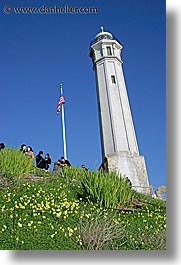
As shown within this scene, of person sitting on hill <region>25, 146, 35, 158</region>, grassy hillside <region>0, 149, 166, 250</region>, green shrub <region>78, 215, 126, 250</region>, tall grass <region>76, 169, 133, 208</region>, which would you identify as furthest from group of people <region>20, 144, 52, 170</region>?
green shrub <region>78, 215, 126, 250</region>

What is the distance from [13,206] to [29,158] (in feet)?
2.22

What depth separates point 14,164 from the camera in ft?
15.7

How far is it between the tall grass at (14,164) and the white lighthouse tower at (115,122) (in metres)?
0.72

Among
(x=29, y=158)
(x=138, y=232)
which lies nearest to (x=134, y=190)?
(x=138, y=232)

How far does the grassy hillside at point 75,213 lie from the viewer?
3650mm

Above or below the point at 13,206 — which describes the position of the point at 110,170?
above

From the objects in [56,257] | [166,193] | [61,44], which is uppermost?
[61,44]

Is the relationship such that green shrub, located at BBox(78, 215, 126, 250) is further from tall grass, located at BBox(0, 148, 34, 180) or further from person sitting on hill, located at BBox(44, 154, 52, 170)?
tall grass, located at BBox(0, 148, 34, 180)

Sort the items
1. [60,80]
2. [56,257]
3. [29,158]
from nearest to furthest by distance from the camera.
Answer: [56,257]
[60,80]
[29,158]

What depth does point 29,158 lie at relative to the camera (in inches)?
181

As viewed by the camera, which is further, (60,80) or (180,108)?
(60,80)

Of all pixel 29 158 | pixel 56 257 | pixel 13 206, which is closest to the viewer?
pixel 56 257

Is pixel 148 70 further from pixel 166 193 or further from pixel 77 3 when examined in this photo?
pixel 166 193

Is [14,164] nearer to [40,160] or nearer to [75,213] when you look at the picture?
[40,160]
